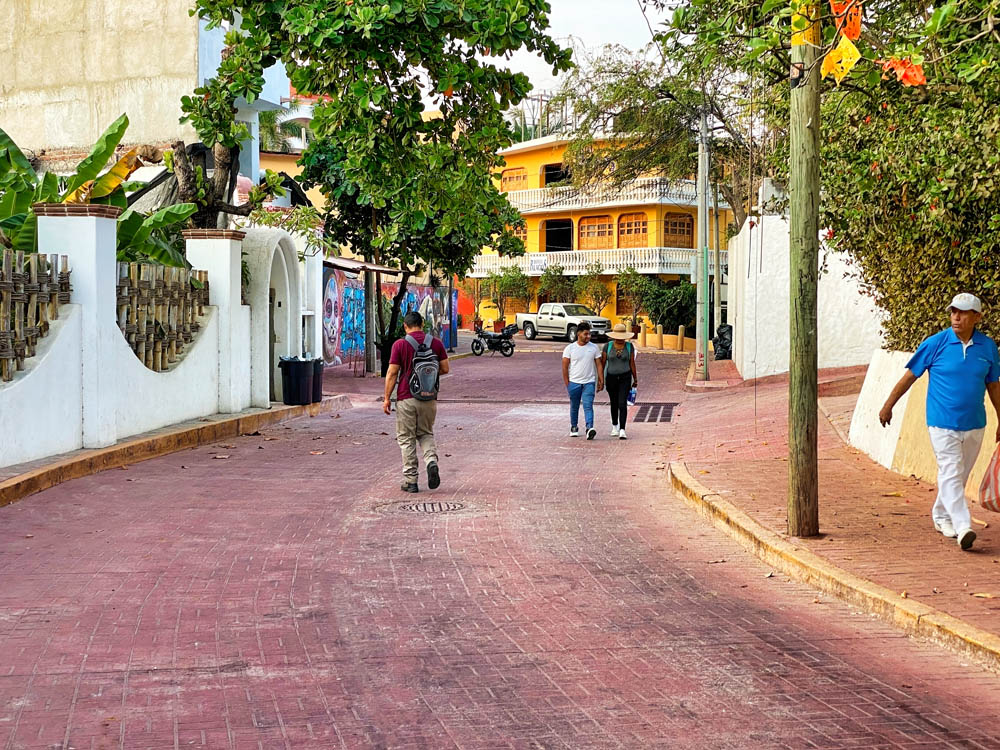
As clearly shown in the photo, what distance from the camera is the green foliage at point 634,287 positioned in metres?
57.6

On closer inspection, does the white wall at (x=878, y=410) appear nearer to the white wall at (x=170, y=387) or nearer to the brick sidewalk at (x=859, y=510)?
the brick sidewalk at (x=859, y=510)

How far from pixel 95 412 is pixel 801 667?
10.0 meters

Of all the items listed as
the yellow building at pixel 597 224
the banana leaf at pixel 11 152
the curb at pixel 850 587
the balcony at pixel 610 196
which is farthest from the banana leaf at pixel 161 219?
the yellow building at pixel 597 224

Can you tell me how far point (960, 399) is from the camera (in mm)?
8297

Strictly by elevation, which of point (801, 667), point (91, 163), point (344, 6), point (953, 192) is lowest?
point (801, 667)

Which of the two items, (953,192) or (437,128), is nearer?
(953,192)

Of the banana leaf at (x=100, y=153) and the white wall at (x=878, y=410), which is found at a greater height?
the banana leaf at (x=100, y=153)

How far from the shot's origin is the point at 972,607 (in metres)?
6.83

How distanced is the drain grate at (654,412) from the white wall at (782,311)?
2439 mm

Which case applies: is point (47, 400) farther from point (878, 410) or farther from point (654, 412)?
point (654, 412)

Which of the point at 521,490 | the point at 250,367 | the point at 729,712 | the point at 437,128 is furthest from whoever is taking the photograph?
the point at 250,367

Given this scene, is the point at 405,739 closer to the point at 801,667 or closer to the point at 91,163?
the point at 801,667

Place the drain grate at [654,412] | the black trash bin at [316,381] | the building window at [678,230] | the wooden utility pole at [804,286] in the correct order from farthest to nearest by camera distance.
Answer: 1. the building window at [678,230]
2. the drain grate at [654,412]
3. the black trash bin at [316,381]
4. the wooden utility pole at [804,286]

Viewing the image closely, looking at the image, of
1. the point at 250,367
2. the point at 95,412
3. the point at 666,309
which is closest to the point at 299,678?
the point at 95,412
